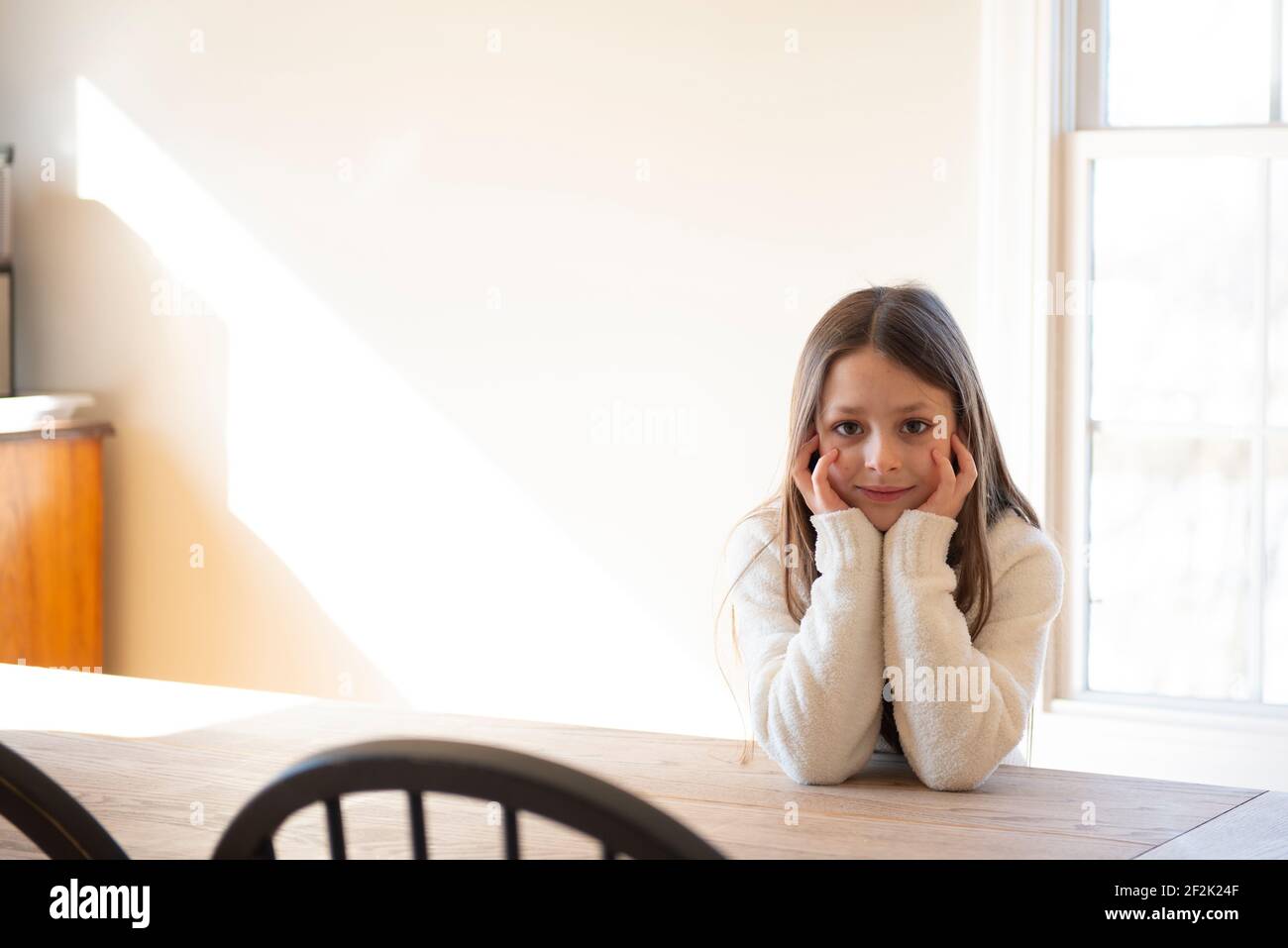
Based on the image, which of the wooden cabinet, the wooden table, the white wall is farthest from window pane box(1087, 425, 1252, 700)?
the wooden cabinet

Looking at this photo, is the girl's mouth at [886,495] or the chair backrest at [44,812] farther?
the girl's mouth at [886,495]

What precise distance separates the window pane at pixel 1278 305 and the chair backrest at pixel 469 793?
2215mm

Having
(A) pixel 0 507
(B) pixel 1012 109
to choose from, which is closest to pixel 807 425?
(B) pixel 1012 109

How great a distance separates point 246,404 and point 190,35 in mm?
873

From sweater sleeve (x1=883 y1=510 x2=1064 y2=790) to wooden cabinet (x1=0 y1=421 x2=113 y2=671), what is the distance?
240cm

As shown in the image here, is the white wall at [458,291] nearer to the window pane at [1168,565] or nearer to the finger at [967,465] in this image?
the window pane at [1168,565]

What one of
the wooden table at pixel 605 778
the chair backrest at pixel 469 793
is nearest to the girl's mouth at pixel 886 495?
the wooden table at pixel 605 778

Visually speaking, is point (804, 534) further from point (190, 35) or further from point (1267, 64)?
point (190, 35)

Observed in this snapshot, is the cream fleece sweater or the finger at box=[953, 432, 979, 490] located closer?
the cream fleece sweater

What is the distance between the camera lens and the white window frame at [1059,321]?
8.36 feet

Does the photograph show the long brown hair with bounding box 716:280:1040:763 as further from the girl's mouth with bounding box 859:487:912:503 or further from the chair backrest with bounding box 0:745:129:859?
the chair backrest with bounding box 0:745:129:859

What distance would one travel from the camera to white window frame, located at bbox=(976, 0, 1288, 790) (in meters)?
2.55

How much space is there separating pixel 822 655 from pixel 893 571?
117mm
